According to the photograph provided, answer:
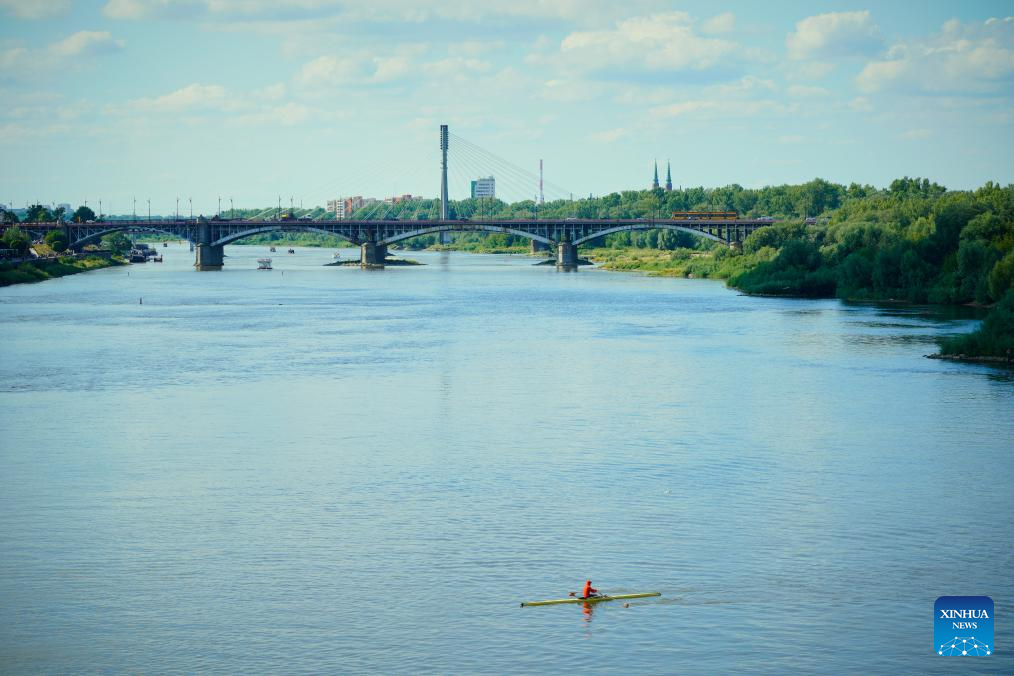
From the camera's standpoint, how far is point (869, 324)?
74.9 metres

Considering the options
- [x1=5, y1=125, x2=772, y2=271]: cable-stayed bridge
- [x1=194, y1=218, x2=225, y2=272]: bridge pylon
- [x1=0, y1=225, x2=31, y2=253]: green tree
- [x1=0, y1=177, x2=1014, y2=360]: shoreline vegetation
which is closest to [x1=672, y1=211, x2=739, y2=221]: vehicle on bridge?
[x1=5, y1=125, x2=772, y2=271]: cable-stayed bridge

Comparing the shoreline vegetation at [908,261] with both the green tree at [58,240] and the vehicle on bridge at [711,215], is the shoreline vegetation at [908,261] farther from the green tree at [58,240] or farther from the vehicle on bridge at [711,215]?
the green tree at [58,240]

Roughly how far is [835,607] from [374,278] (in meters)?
125

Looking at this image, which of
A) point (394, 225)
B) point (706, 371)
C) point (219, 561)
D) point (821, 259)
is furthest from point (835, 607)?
point (394, 225)

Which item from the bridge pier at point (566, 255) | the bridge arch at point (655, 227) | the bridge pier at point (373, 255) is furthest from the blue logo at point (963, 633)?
the bridge pier at point (373, 255)

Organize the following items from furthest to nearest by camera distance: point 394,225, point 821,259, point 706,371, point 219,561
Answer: point 394,225
point 821,259
point 706,371
point 219,561

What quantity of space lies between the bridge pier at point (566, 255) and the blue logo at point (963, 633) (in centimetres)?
13852

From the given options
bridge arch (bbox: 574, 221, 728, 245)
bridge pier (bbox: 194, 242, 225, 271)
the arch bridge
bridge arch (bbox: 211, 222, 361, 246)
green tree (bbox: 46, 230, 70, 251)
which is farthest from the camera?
bridge pier (bbox: 194, 242, 225, 271)

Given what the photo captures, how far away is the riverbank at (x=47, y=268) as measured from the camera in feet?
410

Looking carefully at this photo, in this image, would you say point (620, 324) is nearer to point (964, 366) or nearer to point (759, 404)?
point (964, 366)

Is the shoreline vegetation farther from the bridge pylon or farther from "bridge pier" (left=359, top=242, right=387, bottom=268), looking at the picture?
the bridge pylon

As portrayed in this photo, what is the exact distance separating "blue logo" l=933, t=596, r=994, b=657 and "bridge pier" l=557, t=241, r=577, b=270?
454ft

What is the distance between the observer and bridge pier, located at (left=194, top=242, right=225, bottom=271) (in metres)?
167

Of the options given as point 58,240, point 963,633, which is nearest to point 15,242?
point 58,240
